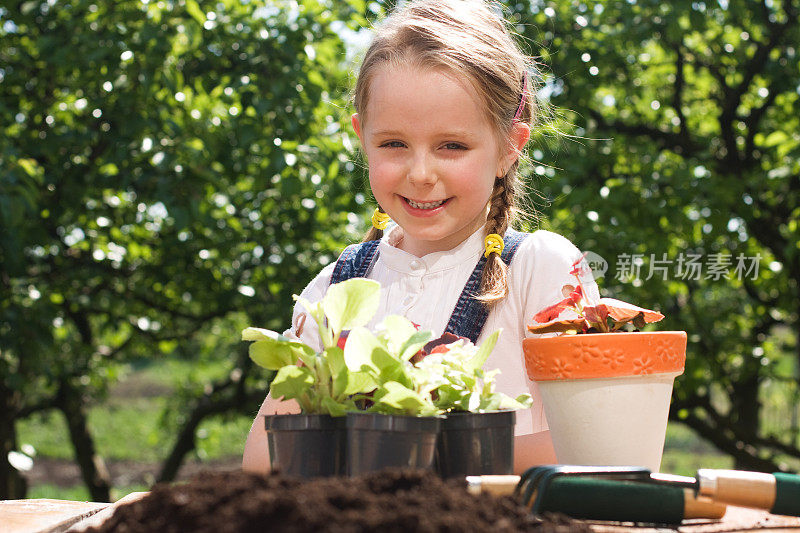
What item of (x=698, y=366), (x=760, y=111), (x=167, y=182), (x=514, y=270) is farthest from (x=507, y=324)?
(x=760, y=111)

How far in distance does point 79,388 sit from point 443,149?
11.9 ft

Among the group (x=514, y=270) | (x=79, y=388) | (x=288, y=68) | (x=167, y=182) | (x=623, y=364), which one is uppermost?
(x=288, y=68)

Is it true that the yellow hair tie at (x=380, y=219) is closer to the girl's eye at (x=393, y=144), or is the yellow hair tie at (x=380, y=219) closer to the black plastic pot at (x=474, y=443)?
the girl's eye at (x=393, y=144)

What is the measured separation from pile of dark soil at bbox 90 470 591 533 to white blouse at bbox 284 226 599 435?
742 mm

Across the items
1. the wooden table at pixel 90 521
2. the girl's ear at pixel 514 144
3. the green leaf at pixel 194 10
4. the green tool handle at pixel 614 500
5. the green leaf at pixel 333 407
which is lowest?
the wooden table at pixel 90 521

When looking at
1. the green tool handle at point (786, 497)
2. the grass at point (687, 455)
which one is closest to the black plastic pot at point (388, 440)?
the green tool handle at point (786, 497)

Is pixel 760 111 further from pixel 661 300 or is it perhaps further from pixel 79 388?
pixel 79 388

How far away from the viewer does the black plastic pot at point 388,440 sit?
92cm

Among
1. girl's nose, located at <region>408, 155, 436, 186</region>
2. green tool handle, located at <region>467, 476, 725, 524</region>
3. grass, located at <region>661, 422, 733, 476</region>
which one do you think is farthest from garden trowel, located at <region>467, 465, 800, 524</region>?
grass, located at <region>661, 422, 733, 476</region>

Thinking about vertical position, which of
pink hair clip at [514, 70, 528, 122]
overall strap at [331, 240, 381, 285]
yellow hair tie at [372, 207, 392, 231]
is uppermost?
pink hair clip at [514, 70, 528, 122]

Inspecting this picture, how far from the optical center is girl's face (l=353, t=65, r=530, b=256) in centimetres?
152

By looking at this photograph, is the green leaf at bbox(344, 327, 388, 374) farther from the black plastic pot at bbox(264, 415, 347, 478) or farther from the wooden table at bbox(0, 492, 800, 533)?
the wooden table at bbox(0, 492, 800, 533)

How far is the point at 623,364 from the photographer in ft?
3.64

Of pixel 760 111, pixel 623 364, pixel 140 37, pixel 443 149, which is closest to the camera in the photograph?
pixel 623 364
